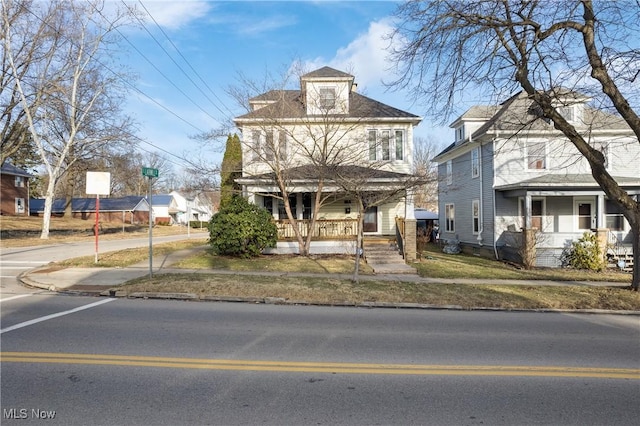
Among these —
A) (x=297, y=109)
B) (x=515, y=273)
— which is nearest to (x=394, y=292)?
(x=515, y=273)

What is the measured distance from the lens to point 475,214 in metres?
23.8

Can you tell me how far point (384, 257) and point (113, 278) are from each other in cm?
1018

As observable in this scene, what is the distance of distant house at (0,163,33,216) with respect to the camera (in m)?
44.4

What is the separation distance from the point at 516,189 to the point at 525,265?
4.12 m

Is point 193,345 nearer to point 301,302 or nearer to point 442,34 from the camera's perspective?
point 301,302

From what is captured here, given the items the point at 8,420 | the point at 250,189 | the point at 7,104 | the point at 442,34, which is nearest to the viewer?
the point at 8,420

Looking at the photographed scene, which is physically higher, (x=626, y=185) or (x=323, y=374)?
(x=626, y=185)

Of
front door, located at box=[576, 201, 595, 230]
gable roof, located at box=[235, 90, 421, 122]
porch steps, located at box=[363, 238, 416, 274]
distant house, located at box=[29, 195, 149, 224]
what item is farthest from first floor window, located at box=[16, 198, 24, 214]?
front door, located at box=[576, 201, 595, 230]

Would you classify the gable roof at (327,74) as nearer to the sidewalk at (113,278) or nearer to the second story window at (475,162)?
the second story window at (475,162)

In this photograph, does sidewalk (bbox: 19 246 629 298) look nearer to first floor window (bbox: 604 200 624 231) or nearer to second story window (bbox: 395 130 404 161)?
second story window (bbox: 395 130 404 161)

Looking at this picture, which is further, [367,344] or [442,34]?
[442,34]

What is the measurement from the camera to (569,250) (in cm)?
1775

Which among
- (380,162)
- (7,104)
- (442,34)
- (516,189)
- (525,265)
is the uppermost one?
(7,104)

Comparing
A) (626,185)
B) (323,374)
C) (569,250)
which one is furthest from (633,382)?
(626,185)
